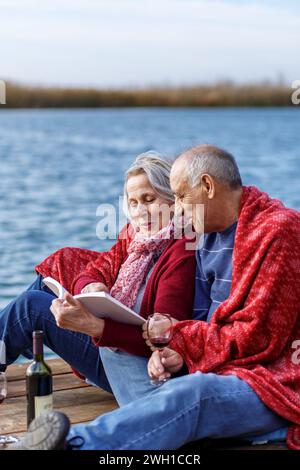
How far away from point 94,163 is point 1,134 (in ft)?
32.3

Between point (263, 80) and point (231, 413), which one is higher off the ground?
point (263, 80)

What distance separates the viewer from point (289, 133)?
35.3m

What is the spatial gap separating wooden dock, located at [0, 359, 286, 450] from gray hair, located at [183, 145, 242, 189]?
3.09 feet

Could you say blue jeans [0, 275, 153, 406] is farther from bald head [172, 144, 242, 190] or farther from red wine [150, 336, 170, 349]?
bald head [172, 144, 242, 190]

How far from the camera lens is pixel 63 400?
3.11 m

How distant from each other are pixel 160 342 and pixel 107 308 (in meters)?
0.19

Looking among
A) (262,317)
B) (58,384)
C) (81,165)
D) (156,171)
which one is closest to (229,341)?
(262,317)

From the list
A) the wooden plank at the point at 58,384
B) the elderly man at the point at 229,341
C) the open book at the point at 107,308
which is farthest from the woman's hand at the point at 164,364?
the wooden plank at the point at 58,384

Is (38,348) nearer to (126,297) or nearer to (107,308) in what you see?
(107,308)

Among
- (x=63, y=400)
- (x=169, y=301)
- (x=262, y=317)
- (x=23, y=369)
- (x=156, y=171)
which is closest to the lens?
(x=262, y=317)

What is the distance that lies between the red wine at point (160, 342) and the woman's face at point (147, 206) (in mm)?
464

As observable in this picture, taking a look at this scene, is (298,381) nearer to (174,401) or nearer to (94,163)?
(174,401)

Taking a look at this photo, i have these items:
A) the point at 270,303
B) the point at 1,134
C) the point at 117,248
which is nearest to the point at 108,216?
the point at 117,248

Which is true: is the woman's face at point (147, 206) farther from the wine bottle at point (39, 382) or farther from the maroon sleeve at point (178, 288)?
the wine bottle at point (39, 382)
